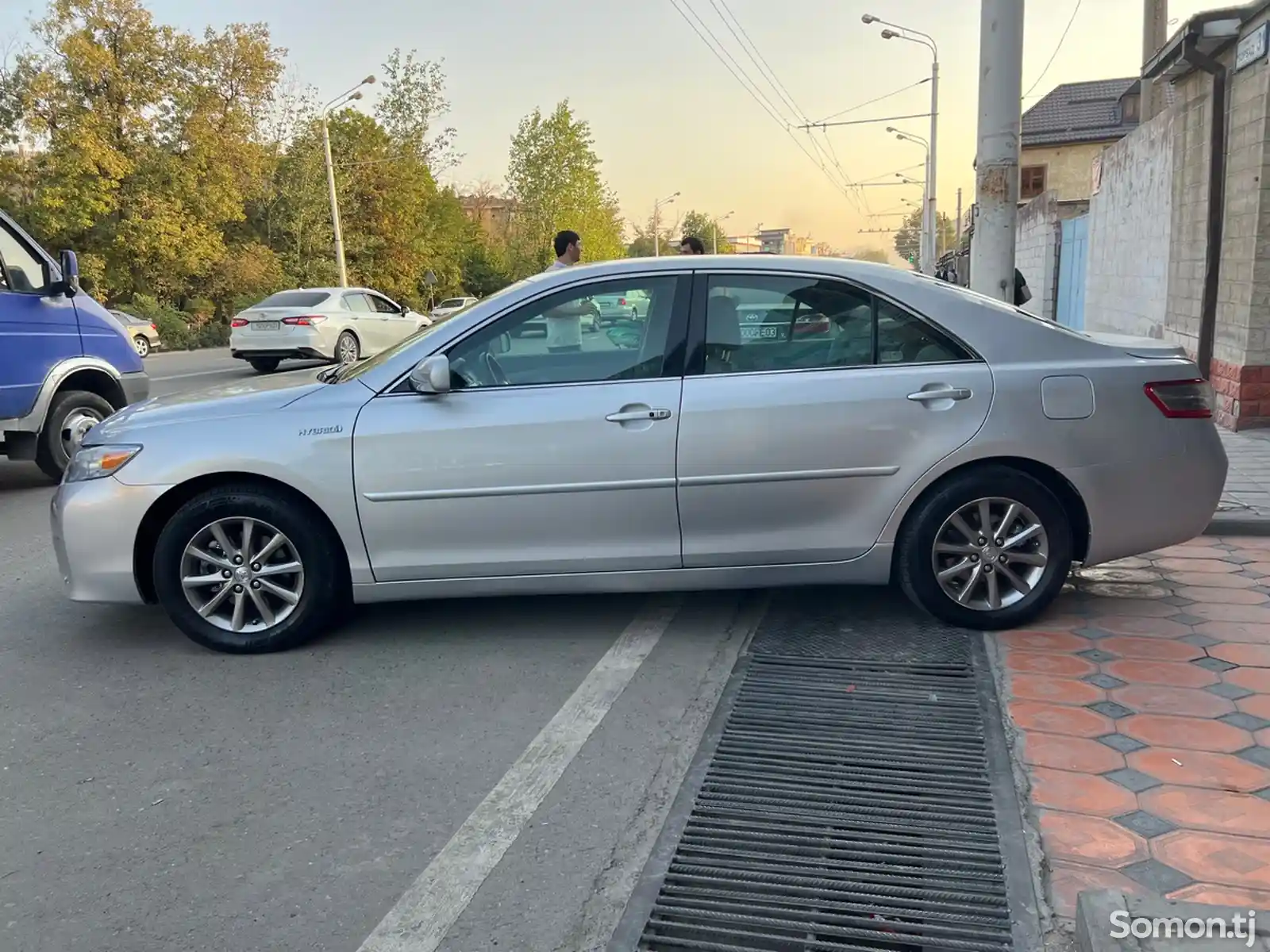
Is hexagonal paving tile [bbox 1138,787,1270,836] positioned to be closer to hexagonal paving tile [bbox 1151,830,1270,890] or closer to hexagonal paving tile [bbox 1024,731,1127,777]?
hexagonal paving tile [bbox 1151,830,1270,890]

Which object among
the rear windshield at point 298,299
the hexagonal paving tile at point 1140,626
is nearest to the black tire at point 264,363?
the rear windshield at point 298,299

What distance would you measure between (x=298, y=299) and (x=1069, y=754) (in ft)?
54.5

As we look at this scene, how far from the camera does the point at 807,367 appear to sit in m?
4.26

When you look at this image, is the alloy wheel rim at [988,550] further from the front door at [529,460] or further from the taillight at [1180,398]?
the front door at [529,460]

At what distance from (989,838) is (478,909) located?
56.1 inches

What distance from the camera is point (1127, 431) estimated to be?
4234 millimetres

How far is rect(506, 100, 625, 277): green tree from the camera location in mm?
59094

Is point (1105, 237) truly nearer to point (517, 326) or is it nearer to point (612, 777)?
point (517, 326)

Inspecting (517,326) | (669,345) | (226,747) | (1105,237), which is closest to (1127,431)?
(669,345)

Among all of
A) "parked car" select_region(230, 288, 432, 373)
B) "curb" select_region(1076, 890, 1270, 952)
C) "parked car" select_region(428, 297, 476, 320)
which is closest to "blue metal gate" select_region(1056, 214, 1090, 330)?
"parked car" select_region(428, 297, 476, 320)

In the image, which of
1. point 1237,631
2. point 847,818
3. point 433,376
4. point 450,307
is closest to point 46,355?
point 433,376

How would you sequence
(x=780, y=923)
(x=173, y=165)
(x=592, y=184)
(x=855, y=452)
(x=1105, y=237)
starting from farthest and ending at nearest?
1. (x=592, y=184)
2. (x=173, y=165)
3. (x=1105, y=237)
4. (x=855, y=452)
5. (x=780, y=923)

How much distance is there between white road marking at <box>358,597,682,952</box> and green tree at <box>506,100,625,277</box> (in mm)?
56156

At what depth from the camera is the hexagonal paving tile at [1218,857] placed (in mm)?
2586
